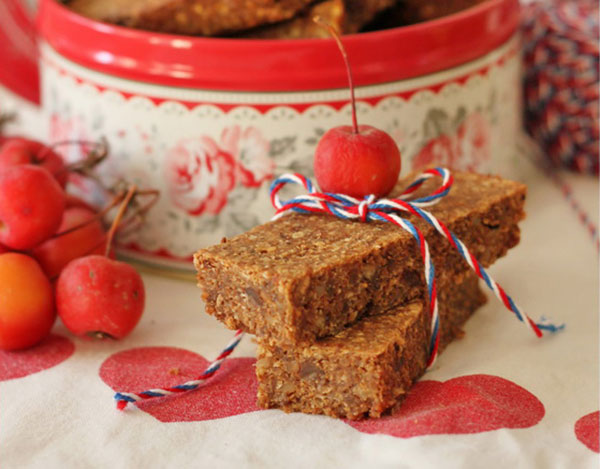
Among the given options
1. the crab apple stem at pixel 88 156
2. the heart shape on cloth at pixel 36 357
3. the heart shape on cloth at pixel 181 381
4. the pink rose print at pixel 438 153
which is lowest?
the heart shape on cloth at pixel 36 357

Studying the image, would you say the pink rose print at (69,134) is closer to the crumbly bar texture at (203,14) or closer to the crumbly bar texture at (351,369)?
the crumbly bar texture at (203,14)

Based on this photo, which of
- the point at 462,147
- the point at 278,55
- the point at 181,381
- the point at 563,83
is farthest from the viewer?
the point at 563,83

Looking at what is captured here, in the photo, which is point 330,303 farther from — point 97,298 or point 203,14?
point 203,14

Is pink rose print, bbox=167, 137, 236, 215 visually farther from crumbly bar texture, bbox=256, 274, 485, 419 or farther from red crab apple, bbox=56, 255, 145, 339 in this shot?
crumbly bar texture, bbox=256, 274, 485, 419

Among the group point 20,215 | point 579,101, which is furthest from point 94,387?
point 579,101

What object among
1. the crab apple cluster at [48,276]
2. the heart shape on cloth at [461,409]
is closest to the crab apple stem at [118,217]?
the crab apple cluster at [48,276]

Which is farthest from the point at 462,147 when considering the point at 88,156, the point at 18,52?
the point at 18,52

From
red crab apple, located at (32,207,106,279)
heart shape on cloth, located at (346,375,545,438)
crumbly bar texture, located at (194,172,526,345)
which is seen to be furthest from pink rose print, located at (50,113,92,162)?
heart shape on cloth, located at (346,375,545,438)
